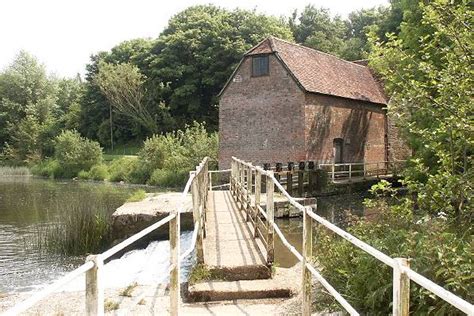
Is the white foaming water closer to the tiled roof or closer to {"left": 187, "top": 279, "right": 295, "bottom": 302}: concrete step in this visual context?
{"left": 187, "top": 279, "right": 295, "bottom": 302}: concrete step

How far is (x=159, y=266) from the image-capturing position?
37.6 ft

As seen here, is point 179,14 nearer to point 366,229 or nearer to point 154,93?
point 154,93

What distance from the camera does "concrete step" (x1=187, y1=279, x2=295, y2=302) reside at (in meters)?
6.42

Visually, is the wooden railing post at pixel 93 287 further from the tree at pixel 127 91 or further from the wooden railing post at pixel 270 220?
the tree at pixel 127 91

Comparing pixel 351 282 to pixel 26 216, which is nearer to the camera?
pixel 351 282

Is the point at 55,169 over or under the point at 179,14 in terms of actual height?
under

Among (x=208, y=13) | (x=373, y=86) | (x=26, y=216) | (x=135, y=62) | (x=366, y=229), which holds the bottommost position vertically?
(x=26, y=216)

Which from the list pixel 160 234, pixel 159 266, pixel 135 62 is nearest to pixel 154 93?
pixel 135 62

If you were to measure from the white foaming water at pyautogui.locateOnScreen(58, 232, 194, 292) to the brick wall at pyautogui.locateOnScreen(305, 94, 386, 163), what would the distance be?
16.4 meters

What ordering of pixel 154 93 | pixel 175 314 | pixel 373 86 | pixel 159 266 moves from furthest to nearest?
pixel 154 93
pixel 373 86
pixel 159 266
pixel 175 314

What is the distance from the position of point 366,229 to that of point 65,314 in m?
3.88

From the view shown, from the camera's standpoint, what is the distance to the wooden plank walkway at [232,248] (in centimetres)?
697

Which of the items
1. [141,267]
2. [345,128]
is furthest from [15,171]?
[141,267]

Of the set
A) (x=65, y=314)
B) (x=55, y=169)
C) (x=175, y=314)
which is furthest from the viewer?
(x=55, y=169)
